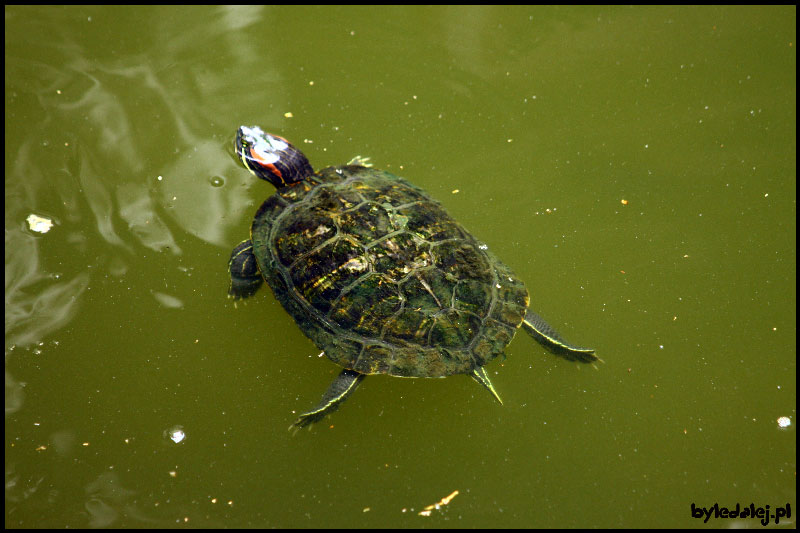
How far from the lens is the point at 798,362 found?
2545 mm

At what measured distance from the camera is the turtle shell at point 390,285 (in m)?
2.16

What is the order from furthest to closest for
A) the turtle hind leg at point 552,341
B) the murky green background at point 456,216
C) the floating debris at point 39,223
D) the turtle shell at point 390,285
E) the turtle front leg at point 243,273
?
the floating debris at point 39,223 → the turtle front leg at point 243,273 → the turtle hind leg at point 552,341 → the murky green background at point 456,216 → the turtle shell at point 390,285

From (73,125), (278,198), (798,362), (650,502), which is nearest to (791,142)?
(798,362)

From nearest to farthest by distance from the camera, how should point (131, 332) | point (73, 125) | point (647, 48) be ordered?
point (131, 332) < point (73, 125) < point (647, 48)

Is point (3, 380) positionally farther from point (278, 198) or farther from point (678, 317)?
point (678, 317)

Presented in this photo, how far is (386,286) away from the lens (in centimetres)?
219

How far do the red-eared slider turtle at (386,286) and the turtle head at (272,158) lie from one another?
33cm

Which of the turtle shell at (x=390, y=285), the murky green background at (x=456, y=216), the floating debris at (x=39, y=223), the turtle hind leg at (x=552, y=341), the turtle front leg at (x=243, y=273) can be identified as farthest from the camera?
the floating debris at (x=39, y=223)

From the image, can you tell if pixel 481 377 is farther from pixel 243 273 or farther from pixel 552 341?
pixel 243 273

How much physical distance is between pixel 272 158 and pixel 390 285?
3.78 ft

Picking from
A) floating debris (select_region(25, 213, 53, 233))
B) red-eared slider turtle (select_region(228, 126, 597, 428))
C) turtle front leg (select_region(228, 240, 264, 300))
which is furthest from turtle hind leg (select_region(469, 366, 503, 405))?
floating debris (select_region(25, 213, 53, 233))

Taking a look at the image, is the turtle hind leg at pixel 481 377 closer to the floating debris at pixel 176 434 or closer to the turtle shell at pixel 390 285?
the turtle shell at pixel 390 285

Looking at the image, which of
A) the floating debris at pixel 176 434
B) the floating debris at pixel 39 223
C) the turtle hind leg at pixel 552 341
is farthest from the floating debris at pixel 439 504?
the floating debris at pixel 39 223

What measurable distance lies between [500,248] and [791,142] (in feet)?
6.88
